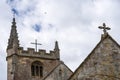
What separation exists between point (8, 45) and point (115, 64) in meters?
35.6

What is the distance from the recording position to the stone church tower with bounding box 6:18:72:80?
57906 millimetres

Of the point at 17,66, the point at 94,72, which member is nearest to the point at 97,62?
the point at 94,72

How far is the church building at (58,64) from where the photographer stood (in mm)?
27266

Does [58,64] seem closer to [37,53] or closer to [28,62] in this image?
[28,62]

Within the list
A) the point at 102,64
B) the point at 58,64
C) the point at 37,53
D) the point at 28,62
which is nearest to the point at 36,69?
the point at 28,62

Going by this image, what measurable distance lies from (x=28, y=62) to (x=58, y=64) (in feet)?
26.7

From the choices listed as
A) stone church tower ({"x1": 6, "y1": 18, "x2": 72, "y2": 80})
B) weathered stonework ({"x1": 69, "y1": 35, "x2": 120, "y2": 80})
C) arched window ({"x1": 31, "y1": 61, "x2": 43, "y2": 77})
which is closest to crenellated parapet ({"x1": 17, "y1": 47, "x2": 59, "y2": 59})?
stone church tower ({"x1": 6, "y1": 18, "x2": 72, "y2": 80})

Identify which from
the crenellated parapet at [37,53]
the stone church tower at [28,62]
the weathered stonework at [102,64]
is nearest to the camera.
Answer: the weathered stonework at [102,64]

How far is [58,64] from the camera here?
2021 inches

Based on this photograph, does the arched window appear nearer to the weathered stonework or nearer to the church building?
the church building

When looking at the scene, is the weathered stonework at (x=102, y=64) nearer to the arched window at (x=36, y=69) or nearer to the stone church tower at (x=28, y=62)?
the stone church tower at (x=28, y=62)

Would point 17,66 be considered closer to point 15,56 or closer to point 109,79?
point 15,56

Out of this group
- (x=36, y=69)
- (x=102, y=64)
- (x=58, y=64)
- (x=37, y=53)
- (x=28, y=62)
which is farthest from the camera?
(x=37, y=53)

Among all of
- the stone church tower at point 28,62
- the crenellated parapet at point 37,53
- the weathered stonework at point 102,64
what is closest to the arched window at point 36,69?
the stone church tower at point 28,62
